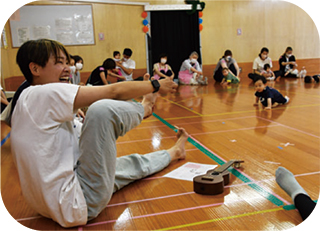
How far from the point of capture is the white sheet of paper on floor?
2078mm

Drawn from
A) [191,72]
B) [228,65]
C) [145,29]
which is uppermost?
[145,29]

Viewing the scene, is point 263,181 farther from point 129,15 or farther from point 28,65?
point 129,15

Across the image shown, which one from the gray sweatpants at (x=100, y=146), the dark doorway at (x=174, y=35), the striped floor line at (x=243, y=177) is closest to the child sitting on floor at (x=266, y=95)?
the striped floor line at (x=243, y=177)

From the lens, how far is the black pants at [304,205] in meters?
1.46

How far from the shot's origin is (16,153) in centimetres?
137

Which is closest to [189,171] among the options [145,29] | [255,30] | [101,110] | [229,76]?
[101,110]

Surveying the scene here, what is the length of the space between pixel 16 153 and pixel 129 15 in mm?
7786

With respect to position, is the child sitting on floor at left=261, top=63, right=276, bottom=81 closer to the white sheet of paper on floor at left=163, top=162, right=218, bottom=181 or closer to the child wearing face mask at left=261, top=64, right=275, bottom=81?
the child wearing face mask at left=261, top=64, right=275, bottom=81

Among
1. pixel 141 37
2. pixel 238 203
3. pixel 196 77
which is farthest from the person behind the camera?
pixel 141 37

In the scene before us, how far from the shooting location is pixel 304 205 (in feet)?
4.90

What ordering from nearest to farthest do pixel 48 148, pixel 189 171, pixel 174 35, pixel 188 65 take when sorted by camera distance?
pixel 48 148 → pixel 189 171 → pixel 188 65 → pixel 174 35

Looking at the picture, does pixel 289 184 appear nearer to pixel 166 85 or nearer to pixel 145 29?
pixel 166 85

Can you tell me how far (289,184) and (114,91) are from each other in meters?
1.03

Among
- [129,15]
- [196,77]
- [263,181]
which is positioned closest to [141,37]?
[129,15]
